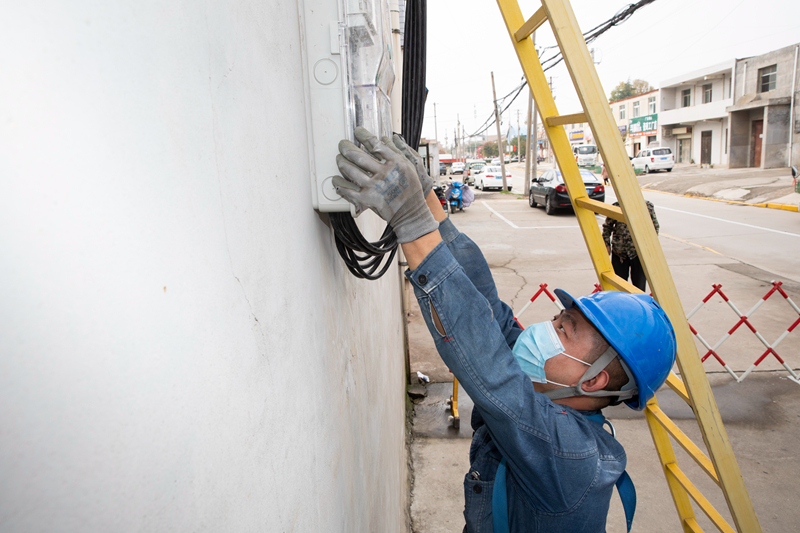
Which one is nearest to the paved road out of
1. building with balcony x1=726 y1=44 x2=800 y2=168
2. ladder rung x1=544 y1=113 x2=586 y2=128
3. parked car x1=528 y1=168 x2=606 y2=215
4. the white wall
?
parked car x1=528 y1=168 x2=606 y2=215

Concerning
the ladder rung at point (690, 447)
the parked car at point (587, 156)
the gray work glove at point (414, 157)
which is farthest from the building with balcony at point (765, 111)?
the gray work glove at point (414, 157)

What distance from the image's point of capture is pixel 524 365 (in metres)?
1.46

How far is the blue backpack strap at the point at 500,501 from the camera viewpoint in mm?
1410

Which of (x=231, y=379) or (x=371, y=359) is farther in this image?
(x=371, y=359)

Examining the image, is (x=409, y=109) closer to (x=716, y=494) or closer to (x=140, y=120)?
(x=140, y=120)

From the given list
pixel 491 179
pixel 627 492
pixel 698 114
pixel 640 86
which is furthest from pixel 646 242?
pixel 640 86

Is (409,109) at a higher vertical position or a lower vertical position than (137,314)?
higher

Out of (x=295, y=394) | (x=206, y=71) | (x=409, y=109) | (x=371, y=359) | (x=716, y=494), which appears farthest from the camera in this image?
(x=716, y=494)

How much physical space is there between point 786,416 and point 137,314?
17.6ft

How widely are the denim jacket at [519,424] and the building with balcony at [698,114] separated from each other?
37.0m

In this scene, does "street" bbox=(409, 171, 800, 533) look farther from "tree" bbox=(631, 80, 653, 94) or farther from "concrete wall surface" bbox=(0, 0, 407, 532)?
"tree" bbox=(631, 80, 653, 94)

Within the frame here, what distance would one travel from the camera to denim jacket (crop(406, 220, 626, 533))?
1103mm

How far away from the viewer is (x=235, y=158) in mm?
657

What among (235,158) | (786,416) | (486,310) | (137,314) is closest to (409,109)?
(486,310)
